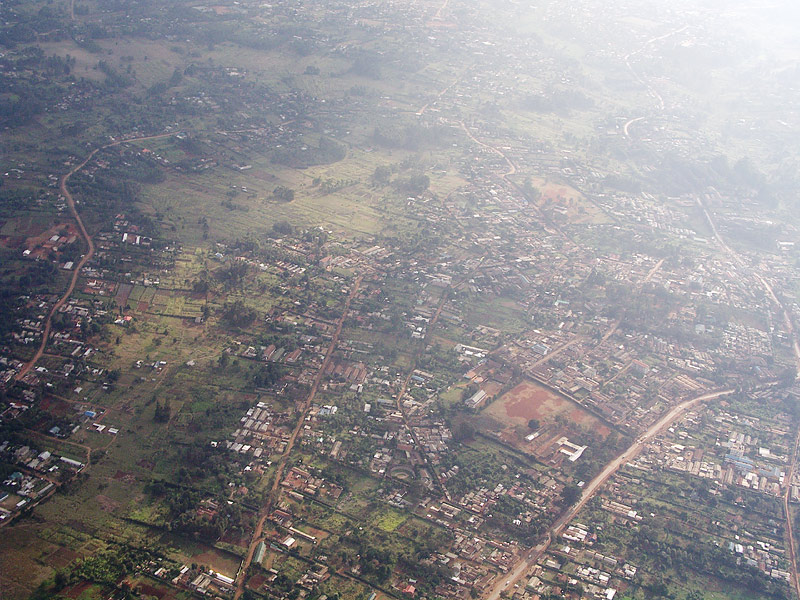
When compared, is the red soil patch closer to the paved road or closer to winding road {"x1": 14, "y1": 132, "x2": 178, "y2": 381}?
the paved road

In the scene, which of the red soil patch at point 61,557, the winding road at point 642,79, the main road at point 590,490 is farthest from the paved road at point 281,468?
the winding road at point 642,79

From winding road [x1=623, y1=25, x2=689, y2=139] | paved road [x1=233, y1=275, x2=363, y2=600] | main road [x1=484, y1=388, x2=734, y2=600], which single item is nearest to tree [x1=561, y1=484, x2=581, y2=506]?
main road [x1=484, y1=388, x2=734, y2=600]

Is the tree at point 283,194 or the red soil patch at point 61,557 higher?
the tree at point 283,194

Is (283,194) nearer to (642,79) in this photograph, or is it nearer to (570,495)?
(570,495)

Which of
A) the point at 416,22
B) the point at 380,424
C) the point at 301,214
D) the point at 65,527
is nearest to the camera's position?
the point at 65,527

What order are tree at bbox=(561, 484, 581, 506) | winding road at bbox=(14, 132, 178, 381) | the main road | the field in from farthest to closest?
the field
winding road at bbox=(14, 132, 178, 381)
tree at bbox=(561, 484, 581, 506)
the main road

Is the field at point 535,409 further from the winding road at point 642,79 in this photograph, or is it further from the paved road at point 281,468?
the winding road at point 642,79

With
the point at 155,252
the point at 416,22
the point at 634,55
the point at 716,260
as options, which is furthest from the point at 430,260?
the point at 634,55

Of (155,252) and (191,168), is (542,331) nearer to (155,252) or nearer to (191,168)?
(155,252)
